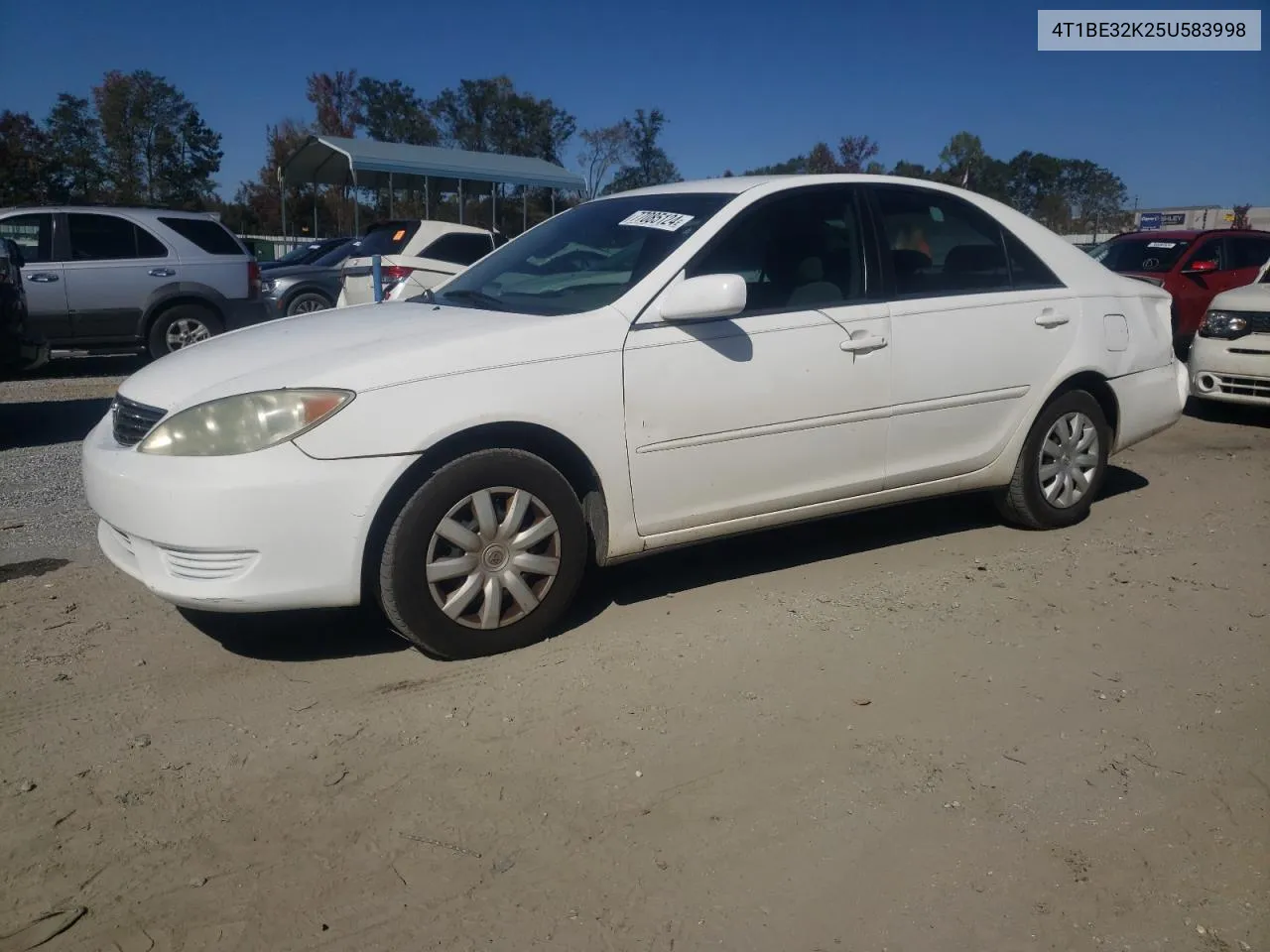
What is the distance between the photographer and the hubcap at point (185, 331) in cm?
1121

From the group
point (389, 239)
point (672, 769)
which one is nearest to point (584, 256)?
point (672, 769)

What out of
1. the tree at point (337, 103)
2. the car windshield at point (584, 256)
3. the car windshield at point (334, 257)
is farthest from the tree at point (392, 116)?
the car windshield at point (584, 256)

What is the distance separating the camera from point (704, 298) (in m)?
3.86

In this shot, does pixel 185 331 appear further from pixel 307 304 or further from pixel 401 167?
pixel 401 167

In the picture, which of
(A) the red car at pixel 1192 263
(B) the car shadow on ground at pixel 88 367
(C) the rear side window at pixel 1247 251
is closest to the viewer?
(B) the car shadow on ground at pixel 88 367

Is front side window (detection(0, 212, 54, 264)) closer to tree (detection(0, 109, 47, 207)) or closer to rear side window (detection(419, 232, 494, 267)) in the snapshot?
rear side window (detection(419, 232, 494, 267))

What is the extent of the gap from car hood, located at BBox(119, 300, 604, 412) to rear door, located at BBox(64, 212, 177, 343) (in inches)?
304

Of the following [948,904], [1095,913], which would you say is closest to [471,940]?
[948,904]

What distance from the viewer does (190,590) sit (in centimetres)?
347

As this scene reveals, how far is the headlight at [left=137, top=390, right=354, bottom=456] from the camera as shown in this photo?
11.2 ft

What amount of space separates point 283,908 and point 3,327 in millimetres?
6140

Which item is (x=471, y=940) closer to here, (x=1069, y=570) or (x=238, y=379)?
(x=238, y=379)

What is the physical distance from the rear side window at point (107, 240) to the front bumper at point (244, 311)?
0.82 m

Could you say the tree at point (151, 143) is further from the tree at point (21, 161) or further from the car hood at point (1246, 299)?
the car hood at point (1246, 299)
